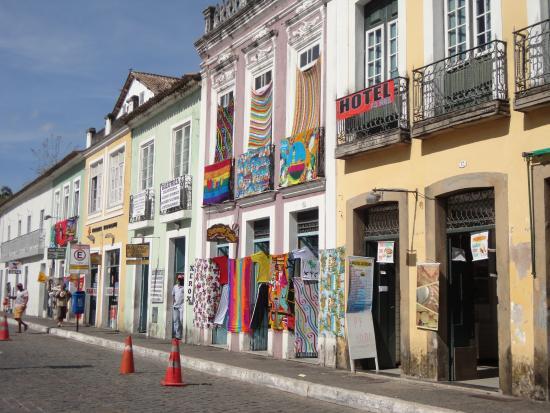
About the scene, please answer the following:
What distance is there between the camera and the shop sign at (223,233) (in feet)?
52.8

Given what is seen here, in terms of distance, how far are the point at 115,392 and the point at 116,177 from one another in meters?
15.9

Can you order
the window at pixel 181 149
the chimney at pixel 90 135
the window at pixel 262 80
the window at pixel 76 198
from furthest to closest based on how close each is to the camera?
the window at pixel 76 198
the chimney at pixel 90 135
the window at pixel 181 149
the window at pixel 262 80

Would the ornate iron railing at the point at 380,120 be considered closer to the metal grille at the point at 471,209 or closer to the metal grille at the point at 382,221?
the metal grille at the point at 382,221

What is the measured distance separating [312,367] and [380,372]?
1426 millimetres

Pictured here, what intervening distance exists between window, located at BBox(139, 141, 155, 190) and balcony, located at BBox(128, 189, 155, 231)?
1.38 feet

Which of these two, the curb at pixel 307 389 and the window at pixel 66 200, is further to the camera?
the window at pixel 66 200

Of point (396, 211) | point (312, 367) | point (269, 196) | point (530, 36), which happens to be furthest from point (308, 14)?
point (312, 367)

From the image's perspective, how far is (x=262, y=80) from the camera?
631 inches

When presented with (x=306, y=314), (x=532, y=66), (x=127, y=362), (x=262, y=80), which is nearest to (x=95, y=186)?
(x=262, y=80)

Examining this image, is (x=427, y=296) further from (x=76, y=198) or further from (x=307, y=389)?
(x=76, y=198)

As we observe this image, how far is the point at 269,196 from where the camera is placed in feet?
49.1

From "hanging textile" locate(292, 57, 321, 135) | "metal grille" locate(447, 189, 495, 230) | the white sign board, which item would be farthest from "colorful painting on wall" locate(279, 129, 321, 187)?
the white sign board

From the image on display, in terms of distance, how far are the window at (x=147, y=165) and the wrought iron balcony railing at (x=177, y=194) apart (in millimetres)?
1883

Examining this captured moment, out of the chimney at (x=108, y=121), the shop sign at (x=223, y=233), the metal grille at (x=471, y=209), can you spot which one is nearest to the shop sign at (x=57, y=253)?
the chimney at (x=108, y=121)
